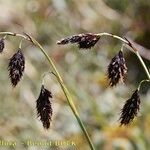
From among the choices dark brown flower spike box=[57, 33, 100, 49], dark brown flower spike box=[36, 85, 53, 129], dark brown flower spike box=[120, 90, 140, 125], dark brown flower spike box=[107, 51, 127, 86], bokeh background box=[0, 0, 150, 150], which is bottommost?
bokeh background box=[0, 0, 150, 150]

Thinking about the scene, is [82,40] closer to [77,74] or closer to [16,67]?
[16,67]

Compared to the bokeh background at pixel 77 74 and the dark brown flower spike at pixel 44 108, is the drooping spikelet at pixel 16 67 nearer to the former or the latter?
the dark brown flower spike at pixel 44 108

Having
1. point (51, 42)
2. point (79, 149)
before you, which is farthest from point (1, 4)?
point (79, 149)

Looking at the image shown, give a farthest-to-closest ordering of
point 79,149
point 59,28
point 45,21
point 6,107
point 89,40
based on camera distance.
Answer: point 45,21 → point 59,28 → point 6,107 → point 79,149 → point 89,40

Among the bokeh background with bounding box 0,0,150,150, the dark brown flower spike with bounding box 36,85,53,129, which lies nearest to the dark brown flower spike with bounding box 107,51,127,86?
the dark brown flower spike with bounding box 36,85,53,129

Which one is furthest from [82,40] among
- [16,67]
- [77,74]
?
[77,74]

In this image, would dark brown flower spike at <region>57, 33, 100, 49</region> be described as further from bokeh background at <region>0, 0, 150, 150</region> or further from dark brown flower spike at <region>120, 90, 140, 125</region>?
bokeh background at <region>0, 0, 150, 150</region>

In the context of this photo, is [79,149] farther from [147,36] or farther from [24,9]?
[24,9]
